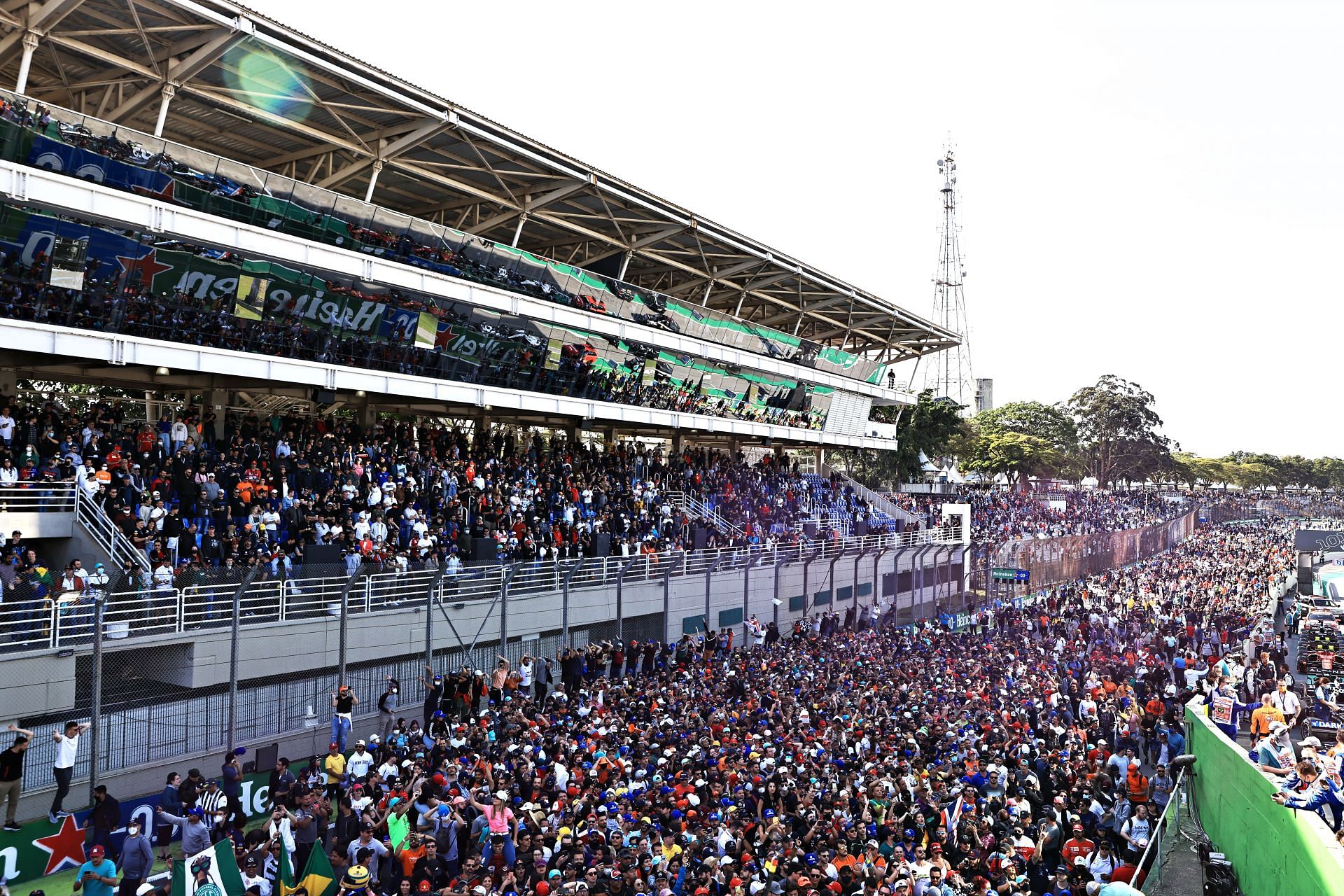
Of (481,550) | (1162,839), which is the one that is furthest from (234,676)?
(1162,839)

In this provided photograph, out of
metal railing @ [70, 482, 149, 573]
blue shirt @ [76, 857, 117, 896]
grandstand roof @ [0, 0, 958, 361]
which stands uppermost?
grandstand roof @ [0, 0, 958, 361]

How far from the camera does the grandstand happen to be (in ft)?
43.1

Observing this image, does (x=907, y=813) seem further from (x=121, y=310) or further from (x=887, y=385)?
(x=887, y=385)

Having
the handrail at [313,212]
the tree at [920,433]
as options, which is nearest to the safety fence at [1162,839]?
the handrail at [313,212]

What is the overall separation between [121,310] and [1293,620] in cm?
2913

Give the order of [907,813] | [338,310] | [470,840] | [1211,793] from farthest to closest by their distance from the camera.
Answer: [338,310]
[1211,793]
[907,813]
[470,840]

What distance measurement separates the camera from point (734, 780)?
11.0 metres

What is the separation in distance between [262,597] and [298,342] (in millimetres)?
8768

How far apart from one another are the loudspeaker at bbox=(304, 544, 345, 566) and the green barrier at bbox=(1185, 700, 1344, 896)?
1357 centimetres

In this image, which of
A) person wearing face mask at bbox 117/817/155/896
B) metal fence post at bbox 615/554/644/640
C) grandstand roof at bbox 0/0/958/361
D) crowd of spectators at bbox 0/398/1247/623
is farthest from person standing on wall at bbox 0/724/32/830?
grandstand roof at bbox 0/0/958/361

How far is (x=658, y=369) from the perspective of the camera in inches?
1278

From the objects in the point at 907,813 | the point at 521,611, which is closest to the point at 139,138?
the point at 521,611

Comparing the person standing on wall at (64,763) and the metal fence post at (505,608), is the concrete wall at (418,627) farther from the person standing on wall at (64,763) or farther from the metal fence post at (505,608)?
the person standing on wall at (64,763)

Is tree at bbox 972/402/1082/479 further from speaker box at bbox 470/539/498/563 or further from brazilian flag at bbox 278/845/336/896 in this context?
brazilian flag at bbox 278/845/336/896
